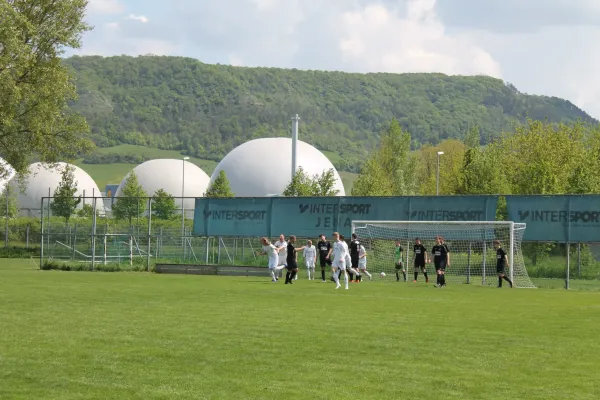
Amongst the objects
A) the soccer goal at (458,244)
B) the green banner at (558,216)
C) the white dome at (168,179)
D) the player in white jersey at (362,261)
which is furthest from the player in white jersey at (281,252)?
the white dome at (168,179)

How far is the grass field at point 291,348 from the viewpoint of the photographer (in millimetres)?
10227

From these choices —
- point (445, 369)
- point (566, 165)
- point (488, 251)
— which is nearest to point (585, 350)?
point (445, 369)

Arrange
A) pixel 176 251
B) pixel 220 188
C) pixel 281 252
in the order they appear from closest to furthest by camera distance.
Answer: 1. pixel 281 252
2. pixel 176 251
3. pixel 220 188

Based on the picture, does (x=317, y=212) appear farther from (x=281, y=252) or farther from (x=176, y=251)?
(x=176, y=251)

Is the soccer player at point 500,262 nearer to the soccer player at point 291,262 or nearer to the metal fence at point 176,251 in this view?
the metal fence at point 176,251

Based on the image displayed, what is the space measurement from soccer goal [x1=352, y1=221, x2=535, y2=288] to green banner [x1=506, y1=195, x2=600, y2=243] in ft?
1.76

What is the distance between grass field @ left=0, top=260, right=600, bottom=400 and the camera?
10227 mm

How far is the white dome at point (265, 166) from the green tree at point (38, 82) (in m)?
44.5

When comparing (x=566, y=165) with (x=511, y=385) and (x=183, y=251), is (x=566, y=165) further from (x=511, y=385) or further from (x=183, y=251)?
(x=511, y=385)

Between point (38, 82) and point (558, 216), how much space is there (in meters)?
22.9

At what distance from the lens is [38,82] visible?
133ft

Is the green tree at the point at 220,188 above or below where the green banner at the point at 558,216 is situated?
above

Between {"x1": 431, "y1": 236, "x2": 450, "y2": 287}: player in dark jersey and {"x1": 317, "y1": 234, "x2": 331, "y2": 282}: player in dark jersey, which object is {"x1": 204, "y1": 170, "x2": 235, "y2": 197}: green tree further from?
{"x1": 431, "y1": 236, "x2": 450, "y2": 287}: player in dark jersey

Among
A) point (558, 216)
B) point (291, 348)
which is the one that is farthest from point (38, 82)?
point (291, 348)
